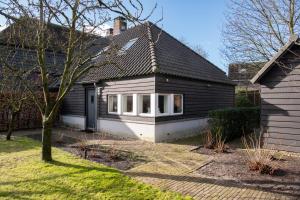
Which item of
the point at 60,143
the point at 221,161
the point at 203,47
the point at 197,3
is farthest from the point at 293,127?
the point at 203,47

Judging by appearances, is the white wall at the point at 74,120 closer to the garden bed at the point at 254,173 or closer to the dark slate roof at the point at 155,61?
the dark slate roof at the point at 155,61

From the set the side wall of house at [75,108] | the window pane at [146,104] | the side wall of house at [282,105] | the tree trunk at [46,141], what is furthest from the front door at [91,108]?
the side wall of house at [282,105]

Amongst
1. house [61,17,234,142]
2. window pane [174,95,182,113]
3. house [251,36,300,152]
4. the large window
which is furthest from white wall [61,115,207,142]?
house [251,36,300,152]

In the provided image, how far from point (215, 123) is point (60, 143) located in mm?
6565

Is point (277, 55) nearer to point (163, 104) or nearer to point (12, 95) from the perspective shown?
point (163, 104)

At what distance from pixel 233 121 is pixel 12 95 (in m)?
10.1

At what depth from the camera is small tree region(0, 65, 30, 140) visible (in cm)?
1088

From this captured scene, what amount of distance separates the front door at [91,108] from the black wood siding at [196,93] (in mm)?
4990

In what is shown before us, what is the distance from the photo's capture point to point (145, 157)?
9195 millimetres

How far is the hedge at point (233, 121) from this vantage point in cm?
1169

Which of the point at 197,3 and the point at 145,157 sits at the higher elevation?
the point at 197,3

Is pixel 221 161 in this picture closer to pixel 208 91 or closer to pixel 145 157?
pixel 145 157

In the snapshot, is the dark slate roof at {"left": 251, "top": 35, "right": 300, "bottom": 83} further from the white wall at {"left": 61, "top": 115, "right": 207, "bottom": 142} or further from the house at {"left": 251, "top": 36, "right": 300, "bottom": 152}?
the white wall at {"left": 61, "top": 115, "right": 207, "bottom": 142}

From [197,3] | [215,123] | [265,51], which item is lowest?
[215,123]
